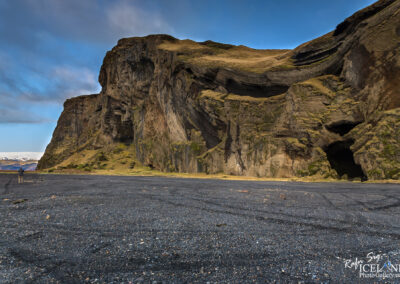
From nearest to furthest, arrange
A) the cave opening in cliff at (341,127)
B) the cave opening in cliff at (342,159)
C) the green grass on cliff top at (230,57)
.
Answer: the cave opening in cliff at (342,159) < the cave opening in cliff at (341,127) < the green grass on cliff top at (230,57)

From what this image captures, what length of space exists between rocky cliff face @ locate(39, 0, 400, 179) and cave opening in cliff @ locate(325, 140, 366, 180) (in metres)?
0.12

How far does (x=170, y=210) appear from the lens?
24.7 feet

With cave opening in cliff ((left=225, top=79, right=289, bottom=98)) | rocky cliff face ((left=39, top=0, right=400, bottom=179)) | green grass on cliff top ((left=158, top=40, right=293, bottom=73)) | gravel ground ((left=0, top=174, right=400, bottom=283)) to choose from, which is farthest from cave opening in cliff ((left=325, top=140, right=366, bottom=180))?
gravel ground ((left=0, top=174, right=400, bottom=283))

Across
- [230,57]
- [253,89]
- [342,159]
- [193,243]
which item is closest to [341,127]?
[342,159]

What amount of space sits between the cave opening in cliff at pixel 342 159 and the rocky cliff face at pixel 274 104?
0.41 feet

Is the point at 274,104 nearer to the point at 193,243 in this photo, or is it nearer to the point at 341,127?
the point at 341,127

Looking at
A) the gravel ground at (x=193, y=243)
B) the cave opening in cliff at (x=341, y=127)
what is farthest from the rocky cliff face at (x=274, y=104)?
the gravel ground at (x=193, y=243)

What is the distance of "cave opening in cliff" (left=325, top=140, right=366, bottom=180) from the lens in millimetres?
24891

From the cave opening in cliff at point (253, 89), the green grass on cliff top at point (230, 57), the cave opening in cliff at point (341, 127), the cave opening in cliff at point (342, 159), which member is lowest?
the cave opening in cliff at point (342, 159)

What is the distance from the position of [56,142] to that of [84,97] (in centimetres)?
1879

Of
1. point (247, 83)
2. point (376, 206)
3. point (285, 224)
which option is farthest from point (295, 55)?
point (285, 224)

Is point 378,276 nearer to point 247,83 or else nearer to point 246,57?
point 247,83

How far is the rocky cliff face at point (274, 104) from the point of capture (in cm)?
2308

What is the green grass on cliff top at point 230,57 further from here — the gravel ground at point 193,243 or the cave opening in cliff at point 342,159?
the gravel ground at point 193,243
